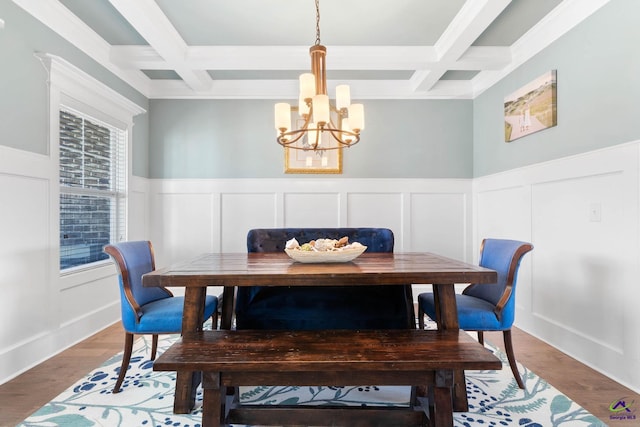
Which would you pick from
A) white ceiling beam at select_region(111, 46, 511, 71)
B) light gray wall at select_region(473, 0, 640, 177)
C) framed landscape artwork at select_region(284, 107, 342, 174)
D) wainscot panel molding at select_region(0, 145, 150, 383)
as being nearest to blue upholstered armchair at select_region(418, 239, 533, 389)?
light gray wall at select_region(473, 0, 640, 177)

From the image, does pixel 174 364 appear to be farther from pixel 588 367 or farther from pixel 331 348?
pixel 588 367

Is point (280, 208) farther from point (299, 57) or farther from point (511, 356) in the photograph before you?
point (511, 356)

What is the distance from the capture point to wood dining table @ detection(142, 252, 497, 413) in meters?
1.42

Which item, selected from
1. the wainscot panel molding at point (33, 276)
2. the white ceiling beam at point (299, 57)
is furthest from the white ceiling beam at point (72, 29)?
the wainscot panel molding at point (33, 276)

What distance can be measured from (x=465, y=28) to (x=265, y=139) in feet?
7.72

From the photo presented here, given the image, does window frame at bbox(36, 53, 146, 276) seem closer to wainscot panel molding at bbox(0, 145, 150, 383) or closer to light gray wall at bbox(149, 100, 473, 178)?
wainscot panel molding at bbox(0, 145, 150, 383)

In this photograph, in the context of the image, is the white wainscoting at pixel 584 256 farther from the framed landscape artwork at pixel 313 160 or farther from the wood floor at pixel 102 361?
the framed landscape artwork at pixel 313 160

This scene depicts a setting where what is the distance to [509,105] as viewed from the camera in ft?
10.6

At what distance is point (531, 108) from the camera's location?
114 inches

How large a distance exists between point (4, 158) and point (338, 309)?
232cm

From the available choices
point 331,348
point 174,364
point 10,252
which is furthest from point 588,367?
point 10,252

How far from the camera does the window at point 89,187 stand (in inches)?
106

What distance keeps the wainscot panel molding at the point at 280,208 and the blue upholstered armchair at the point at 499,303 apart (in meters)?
1.84

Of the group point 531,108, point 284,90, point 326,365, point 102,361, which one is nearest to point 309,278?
point 326,365
